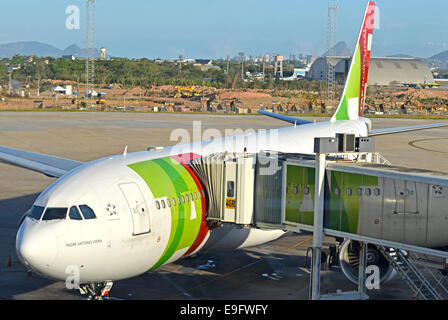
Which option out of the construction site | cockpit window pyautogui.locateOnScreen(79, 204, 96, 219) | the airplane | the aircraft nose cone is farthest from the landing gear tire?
the construction site

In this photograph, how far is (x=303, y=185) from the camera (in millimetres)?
20188

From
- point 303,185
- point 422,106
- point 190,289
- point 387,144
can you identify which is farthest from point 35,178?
point 422,106

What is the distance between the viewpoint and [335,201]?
765 inches

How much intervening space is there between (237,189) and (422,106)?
11949 cm

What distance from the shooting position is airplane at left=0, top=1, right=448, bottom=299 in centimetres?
1708

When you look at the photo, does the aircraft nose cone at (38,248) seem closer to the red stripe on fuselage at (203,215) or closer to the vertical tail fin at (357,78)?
the red stripe on fuselage at (203,215)

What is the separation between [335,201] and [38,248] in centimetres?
873

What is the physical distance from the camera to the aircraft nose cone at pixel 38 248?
54.4ft

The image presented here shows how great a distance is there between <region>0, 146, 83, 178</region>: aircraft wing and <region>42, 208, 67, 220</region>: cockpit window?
10.4 meters

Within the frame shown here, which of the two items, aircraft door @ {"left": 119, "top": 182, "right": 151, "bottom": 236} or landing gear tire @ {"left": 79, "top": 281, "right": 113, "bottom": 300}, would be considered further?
landing gear tire @ {"left": 79, "top": 281, "right": 113, "bottom": 300}

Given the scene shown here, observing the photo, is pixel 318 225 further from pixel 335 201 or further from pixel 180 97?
pixel 180 97

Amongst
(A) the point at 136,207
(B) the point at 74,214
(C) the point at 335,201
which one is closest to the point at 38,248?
(B) the point at 74,214

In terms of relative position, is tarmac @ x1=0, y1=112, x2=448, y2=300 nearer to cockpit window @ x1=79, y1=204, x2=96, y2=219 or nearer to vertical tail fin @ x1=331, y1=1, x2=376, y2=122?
cockpit window @ x1=79, y1=204, x2=96, y2=219

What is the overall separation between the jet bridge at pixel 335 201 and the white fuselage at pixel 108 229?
1430 mm
